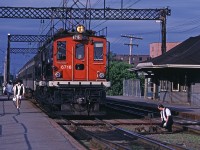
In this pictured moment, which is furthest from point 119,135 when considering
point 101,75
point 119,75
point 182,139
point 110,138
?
point 119,75

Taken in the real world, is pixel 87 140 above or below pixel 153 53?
below

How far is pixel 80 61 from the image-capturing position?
25172 mm

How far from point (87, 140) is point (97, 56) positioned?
26.3 feet

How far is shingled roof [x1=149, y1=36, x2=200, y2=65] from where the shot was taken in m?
40.5

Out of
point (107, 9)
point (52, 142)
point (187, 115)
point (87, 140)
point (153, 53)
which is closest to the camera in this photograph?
point (52, 142)

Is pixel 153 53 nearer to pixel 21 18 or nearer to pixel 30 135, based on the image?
pixel 21 18

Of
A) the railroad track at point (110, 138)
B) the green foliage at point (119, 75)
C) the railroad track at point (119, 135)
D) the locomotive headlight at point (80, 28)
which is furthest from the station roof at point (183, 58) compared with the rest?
the green foliage at point (119, 75)

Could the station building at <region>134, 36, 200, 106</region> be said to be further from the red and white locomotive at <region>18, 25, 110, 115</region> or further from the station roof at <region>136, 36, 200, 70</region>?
the red and white locomotive at <region>18, 25, 110, 115</region>

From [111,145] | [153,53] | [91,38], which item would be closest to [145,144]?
[111,145]

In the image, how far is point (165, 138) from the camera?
733 inches

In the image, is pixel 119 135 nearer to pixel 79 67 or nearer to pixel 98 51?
pixel 79 67

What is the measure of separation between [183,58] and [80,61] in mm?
17809

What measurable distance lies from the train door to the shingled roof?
15.9m

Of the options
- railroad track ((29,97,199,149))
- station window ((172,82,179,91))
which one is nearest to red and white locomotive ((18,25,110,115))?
railroad track ((29,97,199,149))
